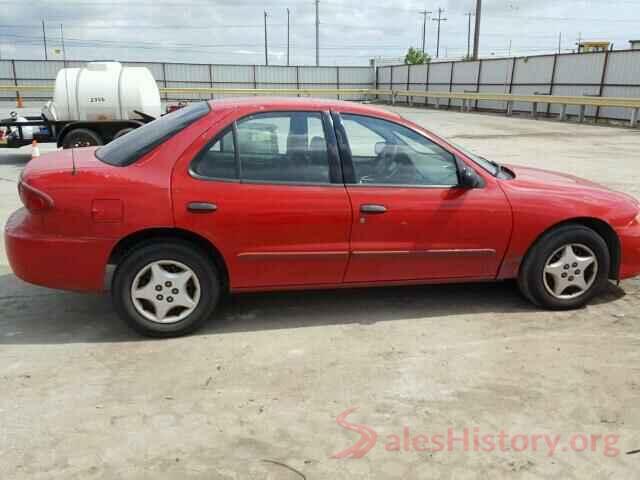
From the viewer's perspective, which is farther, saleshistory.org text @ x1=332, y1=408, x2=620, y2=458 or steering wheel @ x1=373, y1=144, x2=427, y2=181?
steering wheel @ x1=373, y1=144, x2=427, y2=181

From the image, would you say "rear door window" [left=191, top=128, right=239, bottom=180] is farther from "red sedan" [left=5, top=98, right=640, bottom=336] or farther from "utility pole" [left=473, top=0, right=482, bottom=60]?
"utility pole" [left=473, top=0, right=482, bottom=60]

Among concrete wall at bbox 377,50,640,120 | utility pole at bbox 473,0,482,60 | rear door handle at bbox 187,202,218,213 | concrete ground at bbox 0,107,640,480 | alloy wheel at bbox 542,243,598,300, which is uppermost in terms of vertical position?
utility pole at bbox 473,0,482,60

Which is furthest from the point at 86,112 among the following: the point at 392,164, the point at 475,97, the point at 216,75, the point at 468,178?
the point at 216,75

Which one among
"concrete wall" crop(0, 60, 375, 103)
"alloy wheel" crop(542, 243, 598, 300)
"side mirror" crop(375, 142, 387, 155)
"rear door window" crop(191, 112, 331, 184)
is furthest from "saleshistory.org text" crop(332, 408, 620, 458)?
"concrete wall" crop(0, 60, 375, 103)

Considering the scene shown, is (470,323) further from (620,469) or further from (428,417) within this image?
(620,469)

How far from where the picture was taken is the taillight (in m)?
3.55

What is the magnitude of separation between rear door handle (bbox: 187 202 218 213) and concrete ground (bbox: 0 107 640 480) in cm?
90

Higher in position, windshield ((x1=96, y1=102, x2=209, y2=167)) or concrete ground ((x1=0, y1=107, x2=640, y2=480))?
windshield ((x1=96, y1=102, x2=209, y2=167))

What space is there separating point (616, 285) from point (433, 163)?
2249mm

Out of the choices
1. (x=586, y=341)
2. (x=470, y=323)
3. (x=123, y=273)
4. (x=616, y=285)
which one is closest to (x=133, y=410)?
(x=123, y=273)

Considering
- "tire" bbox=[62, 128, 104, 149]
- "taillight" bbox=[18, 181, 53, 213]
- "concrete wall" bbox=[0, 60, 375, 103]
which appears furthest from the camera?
"concrete wall" bbox=[0, 60, 375, 103]

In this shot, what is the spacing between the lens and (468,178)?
4.02 m

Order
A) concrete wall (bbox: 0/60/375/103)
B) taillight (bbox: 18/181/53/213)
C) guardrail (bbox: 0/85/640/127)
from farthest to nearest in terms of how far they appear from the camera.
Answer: concrete wall (bbox: 0/60/375/103) < guardrail (bbox: 0/85/640/127) < taillight (bbox: 18/181/53/213)

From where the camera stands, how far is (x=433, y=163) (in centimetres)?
409
